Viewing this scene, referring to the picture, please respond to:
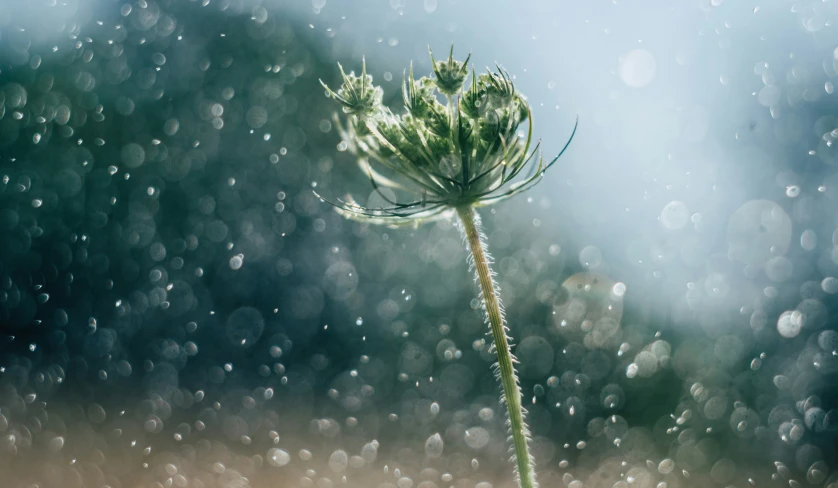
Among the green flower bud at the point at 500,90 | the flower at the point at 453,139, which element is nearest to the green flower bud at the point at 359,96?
the flower at the point at 453,139

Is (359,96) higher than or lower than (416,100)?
higher

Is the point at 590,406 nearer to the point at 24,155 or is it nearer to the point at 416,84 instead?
the point at 416,84

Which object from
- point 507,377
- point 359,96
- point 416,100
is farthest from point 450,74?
point 507,377

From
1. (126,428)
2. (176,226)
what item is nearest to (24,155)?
(176,226)

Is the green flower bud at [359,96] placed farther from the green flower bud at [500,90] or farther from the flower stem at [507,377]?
the flower stem at [507,377]

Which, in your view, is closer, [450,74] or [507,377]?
[507,377]

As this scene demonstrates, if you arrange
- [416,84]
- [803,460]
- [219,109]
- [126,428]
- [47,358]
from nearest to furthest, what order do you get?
[416,84]
[126,428]
[803,460]
[47,358]
[219,109]

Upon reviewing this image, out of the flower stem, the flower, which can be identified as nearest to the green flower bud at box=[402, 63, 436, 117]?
the flower

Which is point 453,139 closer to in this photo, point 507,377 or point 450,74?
point 450,74
